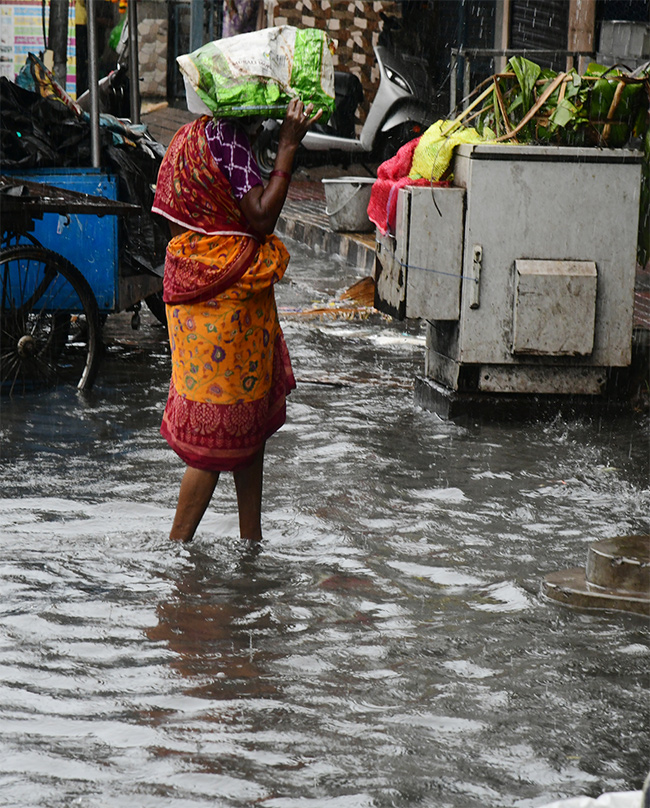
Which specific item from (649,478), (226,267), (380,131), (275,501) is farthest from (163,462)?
(380,131)

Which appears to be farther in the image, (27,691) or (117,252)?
(117,252)

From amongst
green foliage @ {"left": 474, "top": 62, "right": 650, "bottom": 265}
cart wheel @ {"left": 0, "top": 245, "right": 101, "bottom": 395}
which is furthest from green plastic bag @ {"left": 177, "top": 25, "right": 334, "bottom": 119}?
cart wheel @ {"left": 0, "top": 245, "right": 101, "bottom": 395}

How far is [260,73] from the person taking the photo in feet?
13.0

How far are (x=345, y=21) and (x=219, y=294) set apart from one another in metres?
14.5

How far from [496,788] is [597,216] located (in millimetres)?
4005

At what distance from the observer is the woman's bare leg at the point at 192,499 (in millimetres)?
4277

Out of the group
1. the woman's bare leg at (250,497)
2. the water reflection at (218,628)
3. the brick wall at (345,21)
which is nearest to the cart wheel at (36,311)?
the woman's bare leg at (250,497)

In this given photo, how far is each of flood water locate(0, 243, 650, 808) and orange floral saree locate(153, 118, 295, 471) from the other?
0.46m

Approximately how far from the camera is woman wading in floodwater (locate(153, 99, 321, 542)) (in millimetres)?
3992

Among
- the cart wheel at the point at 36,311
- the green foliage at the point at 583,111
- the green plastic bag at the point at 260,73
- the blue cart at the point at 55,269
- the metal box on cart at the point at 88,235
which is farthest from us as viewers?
the metal box on cart at the point at 88,235

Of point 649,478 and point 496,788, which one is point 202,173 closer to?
point 496,788

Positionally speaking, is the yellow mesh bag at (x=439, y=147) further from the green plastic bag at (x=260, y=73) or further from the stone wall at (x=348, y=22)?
the stone wall at (x=348, y=22)

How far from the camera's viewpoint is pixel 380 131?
15.2 m

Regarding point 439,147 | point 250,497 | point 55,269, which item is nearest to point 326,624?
point 250,497
